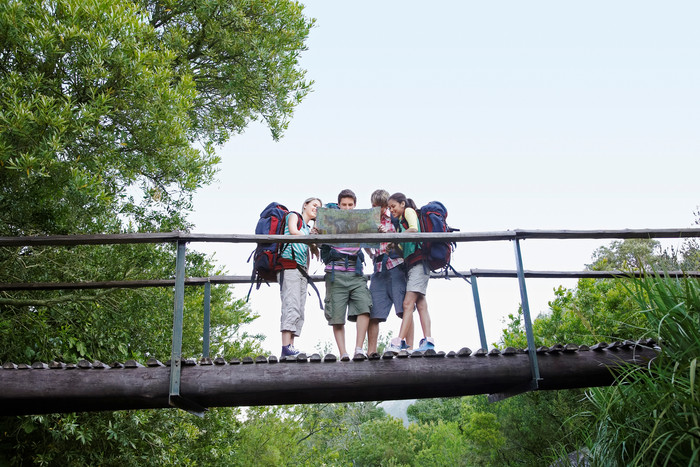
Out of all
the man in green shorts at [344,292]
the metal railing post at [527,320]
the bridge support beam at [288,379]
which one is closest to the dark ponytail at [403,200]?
the man in green shorts at [344,292]

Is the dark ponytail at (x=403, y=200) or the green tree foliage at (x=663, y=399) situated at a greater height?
the dark ponytail at (x=403, y=200)

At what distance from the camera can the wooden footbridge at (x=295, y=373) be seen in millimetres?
4305

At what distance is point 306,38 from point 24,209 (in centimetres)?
523

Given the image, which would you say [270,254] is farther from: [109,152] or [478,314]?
[109,152]

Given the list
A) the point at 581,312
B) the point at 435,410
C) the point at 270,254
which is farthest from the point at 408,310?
the point at 435,410

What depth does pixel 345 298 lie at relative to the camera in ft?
16.5

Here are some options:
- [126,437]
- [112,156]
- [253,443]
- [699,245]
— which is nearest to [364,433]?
[253,443]

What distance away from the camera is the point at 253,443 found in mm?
19297

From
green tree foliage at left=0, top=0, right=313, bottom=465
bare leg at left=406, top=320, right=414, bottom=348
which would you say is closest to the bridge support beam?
bare leg at left=406, top=320, right=414, bottom=348

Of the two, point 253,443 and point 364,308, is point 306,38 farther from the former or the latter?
point 253,443

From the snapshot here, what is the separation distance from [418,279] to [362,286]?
0.47m

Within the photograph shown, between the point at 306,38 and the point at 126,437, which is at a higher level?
the point at 306,38

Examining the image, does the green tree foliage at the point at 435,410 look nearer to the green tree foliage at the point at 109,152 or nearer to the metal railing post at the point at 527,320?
the green tree foliage at the point at 109,152

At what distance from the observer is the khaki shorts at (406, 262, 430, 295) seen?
4.90m
